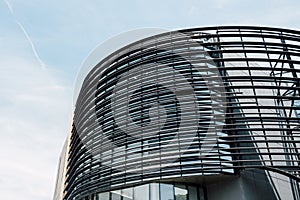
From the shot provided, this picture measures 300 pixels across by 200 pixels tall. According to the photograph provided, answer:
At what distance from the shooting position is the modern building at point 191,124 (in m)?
9.34

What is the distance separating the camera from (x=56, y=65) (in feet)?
31.9

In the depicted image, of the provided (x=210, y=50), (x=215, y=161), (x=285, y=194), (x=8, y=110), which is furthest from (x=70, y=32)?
(x=285, y=194)

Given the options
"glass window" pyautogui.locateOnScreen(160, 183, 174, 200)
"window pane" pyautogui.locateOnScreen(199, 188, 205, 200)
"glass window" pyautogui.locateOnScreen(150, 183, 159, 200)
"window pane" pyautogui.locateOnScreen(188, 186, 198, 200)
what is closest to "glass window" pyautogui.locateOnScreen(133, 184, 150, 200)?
"glass window" pyautogui.locateOnScreen(150, 183, 159, 200)

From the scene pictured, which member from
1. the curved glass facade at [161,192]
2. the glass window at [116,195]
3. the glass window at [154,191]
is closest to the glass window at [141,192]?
the curved glass facade at [161,192]

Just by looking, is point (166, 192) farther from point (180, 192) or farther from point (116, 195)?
point (116, 195)

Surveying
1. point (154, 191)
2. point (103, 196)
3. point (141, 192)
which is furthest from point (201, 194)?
point (103, 196)

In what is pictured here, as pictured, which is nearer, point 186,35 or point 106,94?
point 186,35

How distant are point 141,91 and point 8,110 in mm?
4640

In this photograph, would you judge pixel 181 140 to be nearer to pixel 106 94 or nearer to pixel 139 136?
pixel 139 136

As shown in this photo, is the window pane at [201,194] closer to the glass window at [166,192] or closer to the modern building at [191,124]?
the modern building at [191,124]

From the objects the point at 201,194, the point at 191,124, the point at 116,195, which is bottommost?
the point at 201,194

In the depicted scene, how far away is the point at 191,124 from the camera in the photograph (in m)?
9.70

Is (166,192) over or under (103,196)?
under

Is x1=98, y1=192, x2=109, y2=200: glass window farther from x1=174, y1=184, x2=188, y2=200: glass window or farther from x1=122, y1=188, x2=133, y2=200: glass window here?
x1=174, y1=184, x2=188, y2=200: glass window
